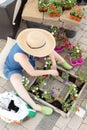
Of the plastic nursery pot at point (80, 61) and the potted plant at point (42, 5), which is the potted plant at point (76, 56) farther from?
the potted plant at point (42, 5)

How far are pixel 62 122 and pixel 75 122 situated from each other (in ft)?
0.55

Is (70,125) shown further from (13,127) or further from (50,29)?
(50,29)

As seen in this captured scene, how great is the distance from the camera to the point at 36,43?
288cm

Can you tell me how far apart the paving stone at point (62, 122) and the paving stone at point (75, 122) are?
0.15 feet

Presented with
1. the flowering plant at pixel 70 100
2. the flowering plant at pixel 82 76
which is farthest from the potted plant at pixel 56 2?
the flowering plant at pixel 70 100

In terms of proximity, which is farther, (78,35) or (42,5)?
(78,35)

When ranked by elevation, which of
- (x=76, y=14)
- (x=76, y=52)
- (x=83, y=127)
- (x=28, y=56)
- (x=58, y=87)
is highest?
(x=76, y=14)

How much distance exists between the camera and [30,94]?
3312 millimetres

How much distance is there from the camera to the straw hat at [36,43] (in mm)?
2887

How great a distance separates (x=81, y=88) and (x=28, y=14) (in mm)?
1428

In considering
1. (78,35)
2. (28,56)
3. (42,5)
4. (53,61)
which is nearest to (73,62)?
(53,61)

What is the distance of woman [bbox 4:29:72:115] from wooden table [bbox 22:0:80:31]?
59cm

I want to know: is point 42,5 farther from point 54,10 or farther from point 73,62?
point 73,62

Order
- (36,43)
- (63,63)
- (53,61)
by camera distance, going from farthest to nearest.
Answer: (63,63), (53,61), (36,43)
